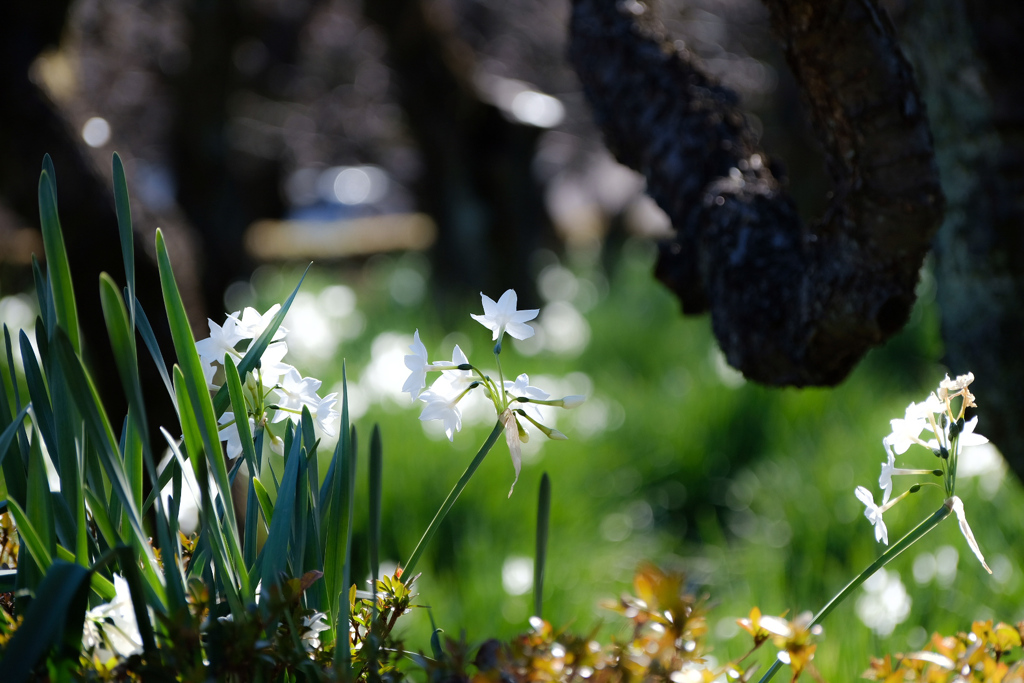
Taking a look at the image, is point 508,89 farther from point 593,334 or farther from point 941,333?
point 941,333

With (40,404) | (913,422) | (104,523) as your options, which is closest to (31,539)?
(104,523)

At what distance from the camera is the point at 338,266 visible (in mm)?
7723

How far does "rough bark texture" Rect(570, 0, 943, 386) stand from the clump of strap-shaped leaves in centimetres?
72

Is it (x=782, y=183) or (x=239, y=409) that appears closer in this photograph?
(x=239, y=409)

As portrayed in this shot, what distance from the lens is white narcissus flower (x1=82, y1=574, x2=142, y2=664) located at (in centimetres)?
68

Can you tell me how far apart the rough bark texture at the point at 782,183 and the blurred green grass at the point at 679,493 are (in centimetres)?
57

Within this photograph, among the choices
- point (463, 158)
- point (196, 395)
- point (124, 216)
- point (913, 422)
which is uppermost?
point (124, 216)

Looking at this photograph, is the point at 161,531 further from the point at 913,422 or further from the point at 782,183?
the point at 782,183

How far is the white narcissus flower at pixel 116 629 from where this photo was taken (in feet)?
2.23

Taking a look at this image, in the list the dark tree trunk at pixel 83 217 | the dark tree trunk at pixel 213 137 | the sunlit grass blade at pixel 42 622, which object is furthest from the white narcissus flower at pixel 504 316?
the dark tree trunk at pixel 213 137

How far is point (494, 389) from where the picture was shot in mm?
725

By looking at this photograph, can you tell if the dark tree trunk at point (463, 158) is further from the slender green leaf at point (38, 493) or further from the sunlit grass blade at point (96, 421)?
the sunlit grass blade at point (96, 421)

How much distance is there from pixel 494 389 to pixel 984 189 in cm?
114

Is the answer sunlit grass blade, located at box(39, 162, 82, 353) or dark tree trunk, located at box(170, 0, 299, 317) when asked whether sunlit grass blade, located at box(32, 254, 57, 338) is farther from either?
dark tree trunk, located at box(170, 0, 299, 317)
